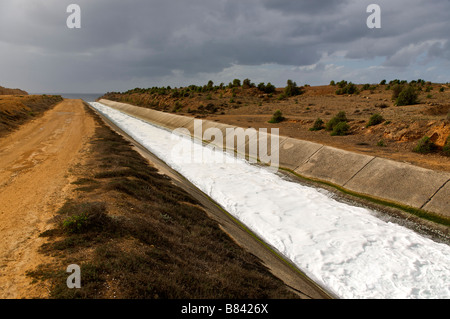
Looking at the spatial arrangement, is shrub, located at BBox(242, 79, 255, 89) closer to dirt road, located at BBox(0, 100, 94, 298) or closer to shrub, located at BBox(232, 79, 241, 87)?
shrub, located at BBox(232, 79, 241, 87)

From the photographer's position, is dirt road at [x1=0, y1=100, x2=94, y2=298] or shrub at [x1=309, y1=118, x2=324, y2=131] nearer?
A: dirt road at [x1=0, y1=100, x2=94, y2=298]

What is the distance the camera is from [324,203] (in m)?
14.0

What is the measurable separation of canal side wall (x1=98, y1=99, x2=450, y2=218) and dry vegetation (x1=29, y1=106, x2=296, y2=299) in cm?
872

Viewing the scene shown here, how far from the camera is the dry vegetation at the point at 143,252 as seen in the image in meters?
5.25

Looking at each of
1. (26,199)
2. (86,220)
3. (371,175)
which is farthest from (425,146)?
(26,199)

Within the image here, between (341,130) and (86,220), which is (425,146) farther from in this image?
(86,220)

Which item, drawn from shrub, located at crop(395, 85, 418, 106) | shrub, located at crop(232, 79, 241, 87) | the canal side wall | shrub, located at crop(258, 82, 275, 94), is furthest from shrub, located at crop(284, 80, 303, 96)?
the canal side wall

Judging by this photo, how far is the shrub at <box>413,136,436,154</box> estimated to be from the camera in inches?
659

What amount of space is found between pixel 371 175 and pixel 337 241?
5.99 m

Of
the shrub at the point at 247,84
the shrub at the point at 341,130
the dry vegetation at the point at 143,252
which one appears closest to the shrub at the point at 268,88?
the shrub at the point at 247,84

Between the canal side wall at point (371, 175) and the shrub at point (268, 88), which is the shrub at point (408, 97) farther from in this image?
the shrub at point (268, 88)

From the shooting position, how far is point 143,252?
6.44m
